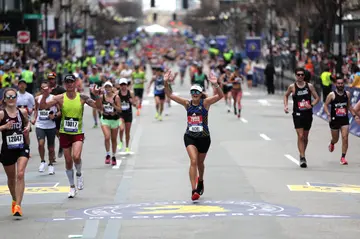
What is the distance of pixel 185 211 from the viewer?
574 inches

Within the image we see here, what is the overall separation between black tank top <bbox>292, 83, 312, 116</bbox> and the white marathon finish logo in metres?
5.78

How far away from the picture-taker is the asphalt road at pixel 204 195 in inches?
511

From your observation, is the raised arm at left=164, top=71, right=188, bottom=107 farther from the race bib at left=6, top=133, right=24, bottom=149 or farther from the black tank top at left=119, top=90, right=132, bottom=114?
the black tank top at left=119, top=90, right=132, bottom=114

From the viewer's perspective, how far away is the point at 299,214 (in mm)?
14227

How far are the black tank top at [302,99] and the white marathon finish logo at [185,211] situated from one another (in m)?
5.78

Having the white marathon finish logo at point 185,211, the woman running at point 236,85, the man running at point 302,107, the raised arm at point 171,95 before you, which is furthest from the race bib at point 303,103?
the woman running at point 236,85

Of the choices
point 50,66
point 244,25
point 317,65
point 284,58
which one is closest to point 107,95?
point 317,65

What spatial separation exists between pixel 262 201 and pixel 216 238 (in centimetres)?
359

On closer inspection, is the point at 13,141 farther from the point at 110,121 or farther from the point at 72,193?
the point at 110,121

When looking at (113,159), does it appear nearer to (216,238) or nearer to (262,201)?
(262,201)

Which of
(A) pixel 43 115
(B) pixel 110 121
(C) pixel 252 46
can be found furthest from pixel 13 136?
(C) pixel 252 46

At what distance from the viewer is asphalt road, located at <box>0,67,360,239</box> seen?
1298 centimetres

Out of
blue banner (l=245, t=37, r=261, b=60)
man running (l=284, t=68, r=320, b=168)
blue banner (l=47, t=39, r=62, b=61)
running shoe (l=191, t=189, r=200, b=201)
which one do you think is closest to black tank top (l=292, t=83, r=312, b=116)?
man running (l=284, t=68, r=320, b=168)

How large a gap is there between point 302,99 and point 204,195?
206 inches
